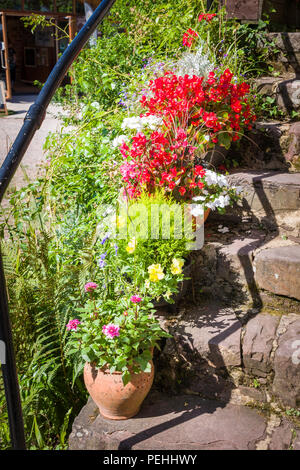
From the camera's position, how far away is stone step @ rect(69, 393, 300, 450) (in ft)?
5.35

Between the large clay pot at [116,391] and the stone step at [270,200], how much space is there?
1209mm

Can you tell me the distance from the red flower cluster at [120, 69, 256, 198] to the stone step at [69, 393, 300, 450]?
1.03 m

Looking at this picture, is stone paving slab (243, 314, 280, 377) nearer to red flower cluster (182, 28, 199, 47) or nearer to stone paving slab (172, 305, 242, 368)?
stone paving slab (172, 305, 242, 368)

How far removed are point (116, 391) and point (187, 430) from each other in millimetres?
322

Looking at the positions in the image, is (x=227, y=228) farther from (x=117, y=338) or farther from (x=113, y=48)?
(x=113, y=48)

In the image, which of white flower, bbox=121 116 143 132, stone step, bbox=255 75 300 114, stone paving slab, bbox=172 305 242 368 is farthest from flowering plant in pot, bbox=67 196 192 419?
stone step, bbox=255 75 300 114

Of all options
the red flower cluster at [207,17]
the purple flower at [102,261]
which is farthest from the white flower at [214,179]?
the red flower cluster at [207,17]

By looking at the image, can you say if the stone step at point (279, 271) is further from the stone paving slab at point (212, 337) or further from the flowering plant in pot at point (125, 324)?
the flowering plant in pot at point (125, 324)

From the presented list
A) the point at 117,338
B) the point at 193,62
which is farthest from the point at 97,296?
the point at 193,62

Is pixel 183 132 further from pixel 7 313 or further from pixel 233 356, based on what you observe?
pixel 7 313

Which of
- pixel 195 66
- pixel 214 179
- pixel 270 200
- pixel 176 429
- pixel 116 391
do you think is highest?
pixel 195 66

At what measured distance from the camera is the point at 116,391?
5.48 feet

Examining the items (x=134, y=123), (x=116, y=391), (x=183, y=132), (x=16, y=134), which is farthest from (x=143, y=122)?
(x=16, y=134)

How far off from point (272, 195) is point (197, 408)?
1296 mm
